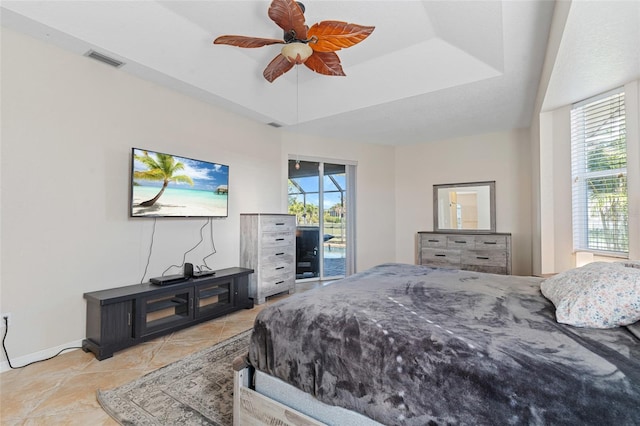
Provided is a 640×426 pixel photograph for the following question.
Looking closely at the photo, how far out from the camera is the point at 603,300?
121 centimetres

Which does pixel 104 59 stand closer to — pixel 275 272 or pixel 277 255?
pixel 277 255

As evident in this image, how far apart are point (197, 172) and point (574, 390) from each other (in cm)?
345

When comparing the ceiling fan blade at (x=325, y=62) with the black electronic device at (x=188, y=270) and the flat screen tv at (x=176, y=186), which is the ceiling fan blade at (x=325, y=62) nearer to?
the flat screen tv at (x=176, y=186)

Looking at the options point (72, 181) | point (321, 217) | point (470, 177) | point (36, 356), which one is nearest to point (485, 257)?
point (470, 177)

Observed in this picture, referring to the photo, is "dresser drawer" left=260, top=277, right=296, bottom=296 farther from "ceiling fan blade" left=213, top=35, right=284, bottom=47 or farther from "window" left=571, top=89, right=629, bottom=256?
"window" left=571, top=89, right=629, bottom=256

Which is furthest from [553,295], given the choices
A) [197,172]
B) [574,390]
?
[197,172]

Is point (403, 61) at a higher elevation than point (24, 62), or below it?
higher

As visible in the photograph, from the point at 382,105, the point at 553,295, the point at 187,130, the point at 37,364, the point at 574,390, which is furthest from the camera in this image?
the point at 382,105

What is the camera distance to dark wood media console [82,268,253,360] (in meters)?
2.38

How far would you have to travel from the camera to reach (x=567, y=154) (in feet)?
10.6

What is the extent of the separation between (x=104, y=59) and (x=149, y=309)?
231 centimetres

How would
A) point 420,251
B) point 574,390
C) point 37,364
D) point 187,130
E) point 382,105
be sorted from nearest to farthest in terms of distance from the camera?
point 574,390 → point 37,364 → point 187,130 → point 382,105 → point 420,251

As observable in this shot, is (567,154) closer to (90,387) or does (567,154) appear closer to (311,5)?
(311,5)

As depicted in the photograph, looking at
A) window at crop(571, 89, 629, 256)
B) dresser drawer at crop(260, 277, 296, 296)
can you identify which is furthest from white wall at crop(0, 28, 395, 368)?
window at crop(571, 89, 629, 256)
